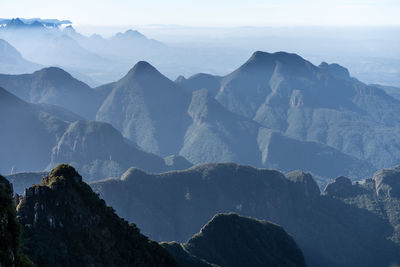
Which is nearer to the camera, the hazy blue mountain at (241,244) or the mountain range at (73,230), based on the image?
the mountain range at (73,230)

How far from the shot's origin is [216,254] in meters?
87.4

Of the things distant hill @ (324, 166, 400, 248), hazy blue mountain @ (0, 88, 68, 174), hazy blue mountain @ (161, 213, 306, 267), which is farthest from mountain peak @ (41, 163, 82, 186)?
hazy blue mountain @ (0, 88, 68, 174)

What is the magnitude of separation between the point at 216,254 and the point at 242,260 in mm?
5005

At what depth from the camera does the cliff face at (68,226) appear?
136ft

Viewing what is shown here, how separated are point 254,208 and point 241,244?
3938 centimetres

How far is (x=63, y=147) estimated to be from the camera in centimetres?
17875

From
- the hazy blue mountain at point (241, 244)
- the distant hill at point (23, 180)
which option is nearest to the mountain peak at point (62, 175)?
the hazy blue mountain at point (241, 244)

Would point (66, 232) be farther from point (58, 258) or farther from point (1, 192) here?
point (1, 192)

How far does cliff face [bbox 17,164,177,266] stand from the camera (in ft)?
136

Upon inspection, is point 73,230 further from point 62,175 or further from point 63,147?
point 63,147

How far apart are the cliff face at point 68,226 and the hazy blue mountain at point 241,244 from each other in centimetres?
3807

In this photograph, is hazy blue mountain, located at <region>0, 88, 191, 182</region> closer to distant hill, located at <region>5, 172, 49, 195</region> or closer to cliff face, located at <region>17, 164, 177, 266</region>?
distant hill, located at <region>5, 172, 49, 195</region>

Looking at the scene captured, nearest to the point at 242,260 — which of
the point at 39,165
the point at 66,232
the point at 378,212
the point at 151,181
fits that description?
the point at 151,181

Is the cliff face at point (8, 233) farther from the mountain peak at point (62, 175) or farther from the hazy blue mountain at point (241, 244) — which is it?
the hazy blue mountain at point (241, 244)
